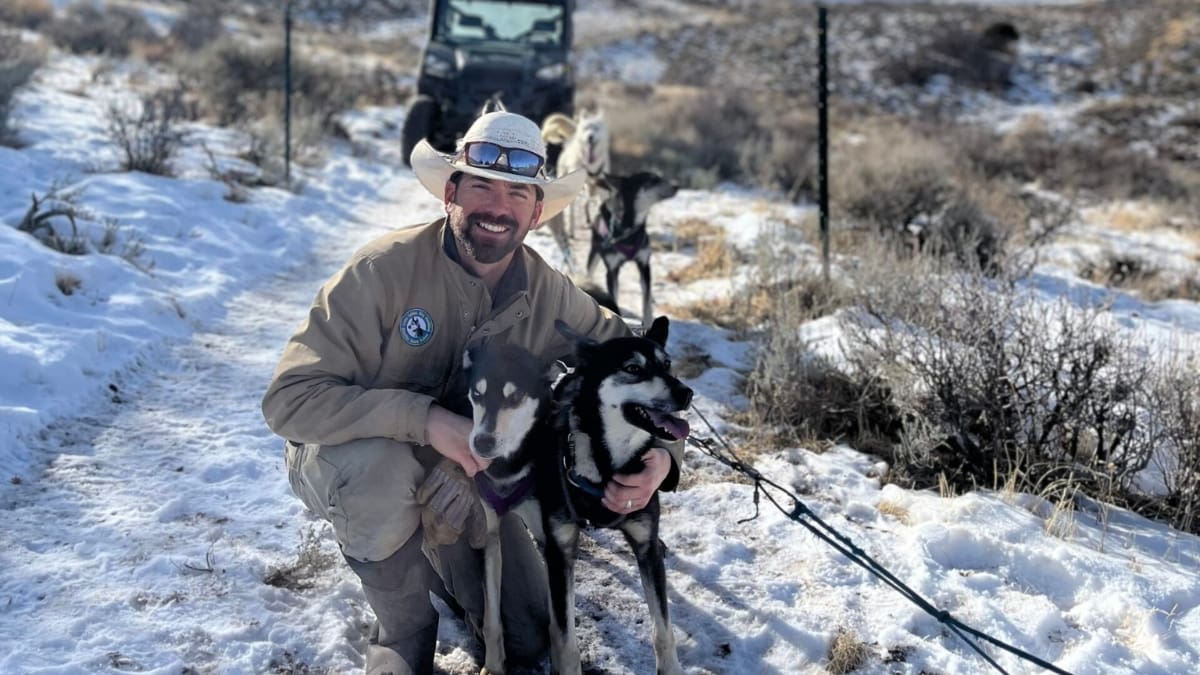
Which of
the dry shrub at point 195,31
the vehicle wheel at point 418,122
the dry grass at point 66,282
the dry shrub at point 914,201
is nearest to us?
the dry grass at point 66,282

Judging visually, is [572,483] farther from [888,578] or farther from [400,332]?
[888,578]

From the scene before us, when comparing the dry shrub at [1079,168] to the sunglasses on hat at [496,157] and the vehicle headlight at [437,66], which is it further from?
the sunglasses on hat at [496,157]

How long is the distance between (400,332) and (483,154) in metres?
0.64

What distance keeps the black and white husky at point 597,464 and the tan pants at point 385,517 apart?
319 mm

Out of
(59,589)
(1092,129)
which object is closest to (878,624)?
(59,589)

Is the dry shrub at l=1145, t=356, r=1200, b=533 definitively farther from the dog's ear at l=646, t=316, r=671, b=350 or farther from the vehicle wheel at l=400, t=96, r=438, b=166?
the vehicle wheel at l=400, t=96, r=438, b=166

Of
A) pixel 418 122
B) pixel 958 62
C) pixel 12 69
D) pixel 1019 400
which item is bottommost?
pixel 1019 400

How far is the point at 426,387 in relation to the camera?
2830mm

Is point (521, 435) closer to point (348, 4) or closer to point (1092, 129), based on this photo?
point (1092, 129)

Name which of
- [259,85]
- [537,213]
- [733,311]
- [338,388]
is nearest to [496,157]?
[537,213]

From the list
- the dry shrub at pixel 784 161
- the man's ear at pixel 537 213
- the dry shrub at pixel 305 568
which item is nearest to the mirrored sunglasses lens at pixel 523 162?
the man's ear at pixel 537 213

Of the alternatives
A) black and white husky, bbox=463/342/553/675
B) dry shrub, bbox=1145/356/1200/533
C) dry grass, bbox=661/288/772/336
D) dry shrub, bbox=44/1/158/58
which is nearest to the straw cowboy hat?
black and white husky, bbox=463/342/553/675

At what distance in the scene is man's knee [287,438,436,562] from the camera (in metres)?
2.47

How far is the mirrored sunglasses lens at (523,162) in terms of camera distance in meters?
2.81
